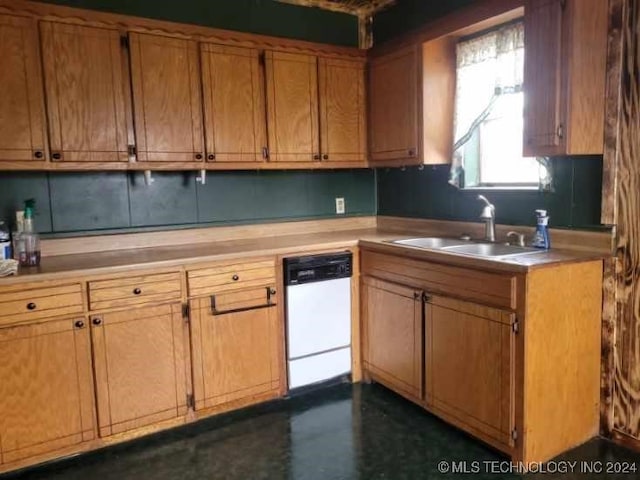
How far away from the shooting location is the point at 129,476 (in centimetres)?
216

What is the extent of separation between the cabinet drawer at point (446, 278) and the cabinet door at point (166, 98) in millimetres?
1227

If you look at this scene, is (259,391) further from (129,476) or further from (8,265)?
(8,265)

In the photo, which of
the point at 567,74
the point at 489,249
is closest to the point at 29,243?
the point at 489,249

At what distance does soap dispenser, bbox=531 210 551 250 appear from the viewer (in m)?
2.38

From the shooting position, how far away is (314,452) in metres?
2.30

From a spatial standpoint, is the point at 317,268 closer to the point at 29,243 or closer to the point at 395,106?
the point at 395,106

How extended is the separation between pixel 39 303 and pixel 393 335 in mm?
1791

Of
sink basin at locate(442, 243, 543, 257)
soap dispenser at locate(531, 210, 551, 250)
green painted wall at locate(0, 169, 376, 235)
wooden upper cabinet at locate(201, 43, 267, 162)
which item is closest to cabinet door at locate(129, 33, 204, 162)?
wooden upper cabinet at locate(201, 43, 267, 162)

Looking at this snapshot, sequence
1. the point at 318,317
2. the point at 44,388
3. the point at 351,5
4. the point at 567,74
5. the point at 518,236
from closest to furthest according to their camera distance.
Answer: the point at 567,74 < the point at 44,388 < the point at 518,236 < the point at 318,317 < the point at 351,5

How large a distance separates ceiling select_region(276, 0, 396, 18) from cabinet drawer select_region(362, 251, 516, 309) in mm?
1786

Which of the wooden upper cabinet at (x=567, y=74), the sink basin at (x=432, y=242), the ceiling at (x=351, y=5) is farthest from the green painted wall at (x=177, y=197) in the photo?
the wooden upper cabinet at (x=567, y=74)

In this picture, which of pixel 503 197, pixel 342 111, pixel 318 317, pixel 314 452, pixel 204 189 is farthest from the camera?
pixel 342 111

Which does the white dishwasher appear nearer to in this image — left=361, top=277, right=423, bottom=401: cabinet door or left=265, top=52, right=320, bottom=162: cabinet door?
left=361, top=277, right=423, bottom=401: cabinet door

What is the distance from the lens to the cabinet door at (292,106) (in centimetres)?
296
